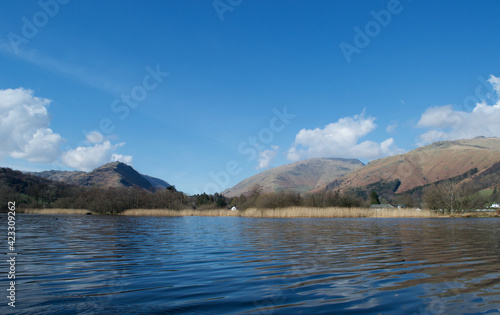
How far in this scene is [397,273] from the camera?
8.48 meters

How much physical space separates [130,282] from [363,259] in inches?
288

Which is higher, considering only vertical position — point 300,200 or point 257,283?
point 300,200

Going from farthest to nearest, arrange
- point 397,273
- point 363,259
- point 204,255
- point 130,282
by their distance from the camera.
Answer: point 204,255
point 363,259
point 397,273
point 130,282

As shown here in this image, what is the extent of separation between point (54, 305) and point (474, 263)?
36.1 feet

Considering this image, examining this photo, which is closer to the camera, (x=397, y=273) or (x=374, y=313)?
(x=374, y=313)

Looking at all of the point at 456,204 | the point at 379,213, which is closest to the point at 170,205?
the point at 379,213

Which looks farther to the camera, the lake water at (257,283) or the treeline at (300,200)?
the treeline at (300,200)

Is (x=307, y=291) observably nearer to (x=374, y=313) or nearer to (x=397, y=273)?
(x=374, y=313)

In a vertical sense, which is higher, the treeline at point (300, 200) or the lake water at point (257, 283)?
the treeline at point (300, 200)

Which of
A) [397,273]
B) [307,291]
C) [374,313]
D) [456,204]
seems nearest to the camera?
[374,313]

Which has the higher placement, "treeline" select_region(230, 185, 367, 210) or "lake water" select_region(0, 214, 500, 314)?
"treeline" select_region(230, 185, 367, 210)

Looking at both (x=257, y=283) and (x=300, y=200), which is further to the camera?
(x=300, y=200)

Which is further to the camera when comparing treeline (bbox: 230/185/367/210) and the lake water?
treeline (bbox: 230/185/367/210)

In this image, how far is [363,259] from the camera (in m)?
10.9
